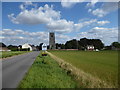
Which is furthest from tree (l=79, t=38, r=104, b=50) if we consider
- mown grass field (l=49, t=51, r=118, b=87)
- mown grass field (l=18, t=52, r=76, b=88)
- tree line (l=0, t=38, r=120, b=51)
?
mown grass field (l=18, t=52, r=76, b=88)

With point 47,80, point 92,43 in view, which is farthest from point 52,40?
point 47,80

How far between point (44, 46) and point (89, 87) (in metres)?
34.7

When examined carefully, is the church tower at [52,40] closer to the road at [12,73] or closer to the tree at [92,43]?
the tree at [92,43]

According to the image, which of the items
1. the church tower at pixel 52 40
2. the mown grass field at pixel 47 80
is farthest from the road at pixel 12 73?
the church tower at pixel 52 40

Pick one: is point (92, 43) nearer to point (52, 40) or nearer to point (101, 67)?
point (52, 40)

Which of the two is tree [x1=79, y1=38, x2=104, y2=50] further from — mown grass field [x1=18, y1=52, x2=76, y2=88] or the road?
mown grass field [x1=18, y1=52, x2=76, y2=88]

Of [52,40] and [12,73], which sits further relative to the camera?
[52,40]

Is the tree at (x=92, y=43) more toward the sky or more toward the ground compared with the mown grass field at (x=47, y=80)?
more toward the sky

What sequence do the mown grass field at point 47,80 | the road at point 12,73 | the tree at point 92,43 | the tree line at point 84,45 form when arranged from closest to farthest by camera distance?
1. the mown grass field at point 47,80
2. the road at point 12,73
3. the tree line at point 84,45
4. the tree at point 92,43

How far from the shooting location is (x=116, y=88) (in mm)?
6430

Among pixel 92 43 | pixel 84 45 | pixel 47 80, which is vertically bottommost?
pixel 47 80

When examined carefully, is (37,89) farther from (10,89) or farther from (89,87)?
(89,87)

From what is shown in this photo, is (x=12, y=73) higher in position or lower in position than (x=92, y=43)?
lower

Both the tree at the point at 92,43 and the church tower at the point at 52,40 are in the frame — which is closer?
the tree at the point at 92,43
